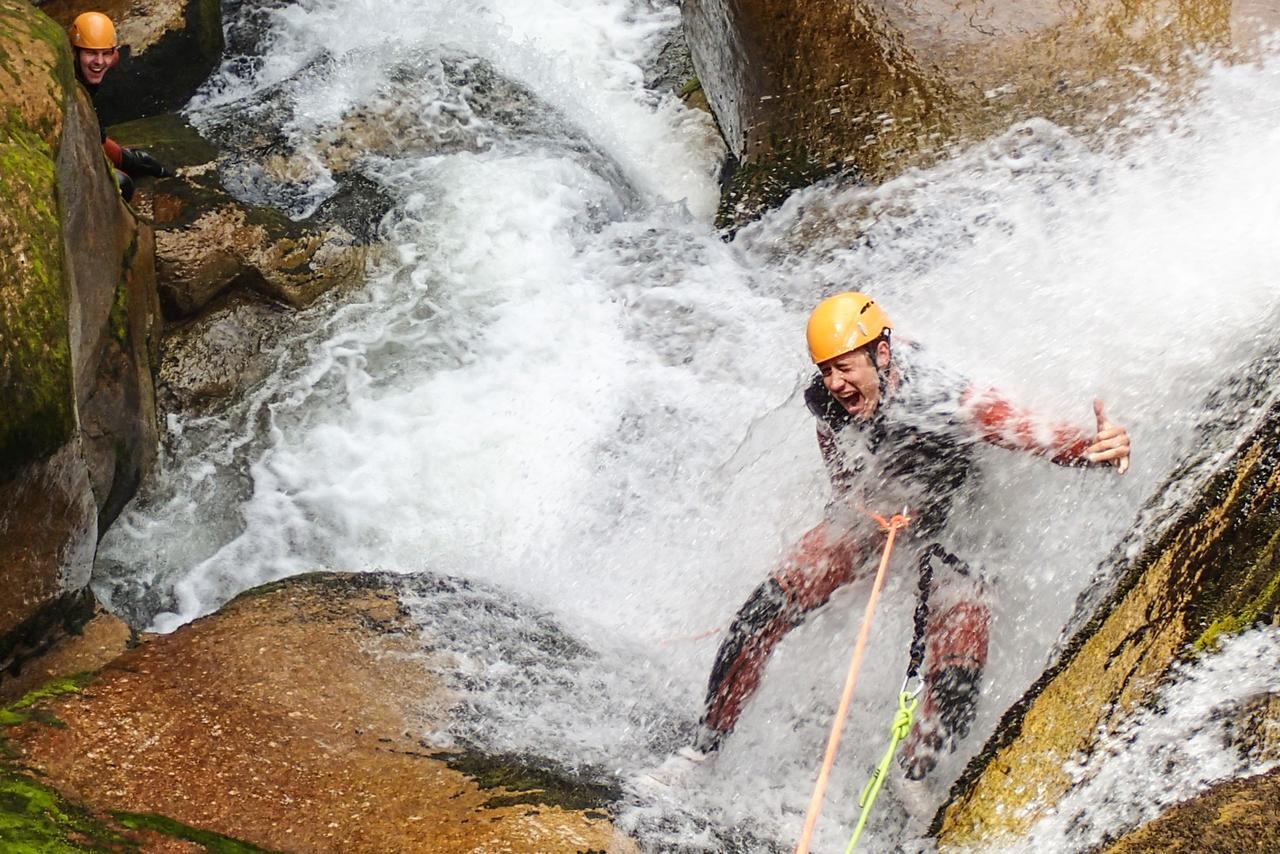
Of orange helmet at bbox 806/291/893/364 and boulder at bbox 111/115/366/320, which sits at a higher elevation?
orange helmet at bbox 806/291/893/364

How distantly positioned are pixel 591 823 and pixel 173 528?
3.60 meters

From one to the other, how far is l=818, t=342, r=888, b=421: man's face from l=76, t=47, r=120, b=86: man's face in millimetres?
5167

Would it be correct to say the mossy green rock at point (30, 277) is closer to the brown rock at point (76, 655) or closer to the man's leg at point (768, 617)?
the brown rock at point (76, 655)

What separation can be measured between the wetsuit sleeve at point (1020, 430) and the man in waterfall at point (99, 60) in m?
5.11

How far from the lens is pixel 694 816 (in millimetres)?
3693

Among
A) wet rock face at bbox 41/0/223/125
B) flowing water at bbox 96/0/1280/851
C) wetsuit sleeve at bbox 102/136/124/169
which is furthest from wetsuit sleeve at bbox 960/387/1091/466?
wet rock face at bbox 41/0/223/125

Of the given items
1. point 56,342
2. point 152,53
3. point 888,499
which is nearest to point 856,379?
point 888,499

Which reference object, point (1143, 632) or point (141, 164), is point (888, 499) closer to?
point (1143, 632)

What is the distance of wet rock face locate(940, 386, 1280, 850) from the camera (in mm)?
3209

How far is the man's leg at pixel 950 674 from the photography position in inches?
154

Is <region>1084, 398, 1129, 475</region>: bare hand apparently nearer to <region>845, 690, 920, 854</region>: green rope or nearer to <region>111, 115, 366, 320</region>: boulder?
<region>845, 690, 920, 854</region>: green rope

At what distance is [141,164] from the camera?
6965mm

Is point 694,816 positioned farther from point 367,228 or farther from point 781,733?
point 367,228

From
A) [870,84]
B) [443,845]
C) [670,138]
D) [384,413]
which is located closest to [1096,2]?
[870,84]
